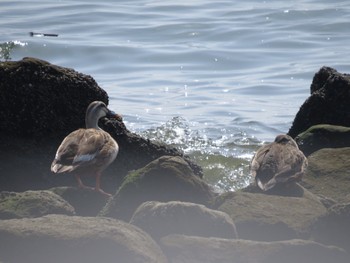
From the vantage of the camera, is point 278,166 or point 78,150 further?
point 278,166

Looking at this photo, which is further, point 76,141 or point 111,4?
point 111,4

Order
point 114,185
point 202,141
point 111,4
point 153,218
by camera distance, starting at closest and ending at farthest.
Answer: point 153,218, point 114,185, point 202,141, point 111,4

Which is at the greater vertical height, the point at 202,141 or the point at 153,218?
the point at 153,218

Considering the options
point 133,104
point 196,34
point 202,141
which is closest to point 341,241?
point 202,141

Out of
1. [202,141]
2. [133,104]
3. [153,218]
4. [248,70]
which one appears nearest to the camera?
[153,218]

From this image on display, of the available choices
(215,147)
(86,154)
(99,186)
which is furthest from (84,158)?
(215,147)

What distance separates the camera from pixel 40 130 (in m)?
11.2

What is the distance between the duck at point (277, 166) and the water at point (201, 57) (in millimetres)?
2696

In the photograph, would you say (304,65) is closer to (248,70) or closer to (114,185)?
(248,70)

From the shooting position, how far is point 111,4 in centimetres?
3244

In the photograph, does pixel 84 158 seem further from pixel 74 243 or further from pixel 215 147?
pixel 215 147

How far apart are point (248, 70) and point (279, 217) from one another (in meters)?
14.4

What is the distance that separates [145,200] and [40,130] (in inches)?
69.9

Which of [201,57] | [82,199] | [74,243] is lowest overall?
[201,57]
